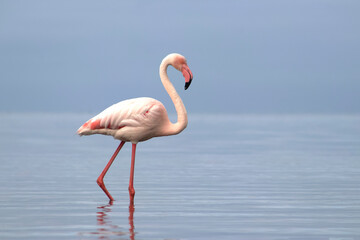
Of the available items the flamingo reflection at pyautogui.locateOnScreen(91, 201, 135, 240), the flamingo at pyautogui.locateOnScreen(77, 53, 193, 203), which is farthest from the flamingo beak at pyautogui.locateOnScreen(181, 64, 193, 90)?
the flamingo reflection at pyautogui.locateOnScreen(91, 201, 135, 240)

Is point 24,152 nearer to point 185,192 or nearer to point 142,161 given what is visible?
point 142,161

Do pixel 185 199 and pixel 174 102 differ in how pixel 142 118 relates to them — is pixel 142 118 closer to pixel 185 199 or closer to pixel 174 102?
pixel 174 102

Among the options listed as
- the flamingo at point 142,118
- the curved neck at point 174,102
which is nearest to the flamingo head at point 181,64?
the flamingo at point 142,118

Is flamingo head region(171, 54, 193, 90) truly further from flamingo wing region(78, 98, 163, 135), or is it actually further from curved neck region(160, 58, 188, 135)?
flamingo wing region(78, 98, 163, 135)

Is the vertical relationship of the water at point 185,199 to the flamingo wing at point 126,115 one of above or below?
below

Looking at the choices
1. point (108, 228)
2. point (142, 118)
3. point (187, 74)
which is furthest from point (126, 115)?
point (108, 228)

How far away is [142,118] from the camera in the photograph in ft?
39.5

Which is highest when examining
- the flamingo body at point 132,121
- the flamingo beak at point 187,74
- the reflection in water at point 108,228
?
the flamingo beak at point 187,74

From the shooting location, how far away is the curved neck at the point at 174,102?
40.2 feet

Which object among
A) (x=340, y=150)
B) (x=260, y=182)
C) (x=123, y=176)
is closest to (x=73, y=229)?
(x=260, y=182)

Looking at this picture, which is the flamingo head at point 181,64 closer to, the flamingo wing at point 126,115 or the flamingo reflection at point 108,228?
the flamingo wing at point 126,115

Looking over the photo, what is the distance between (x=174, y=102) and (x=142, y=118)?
61cm

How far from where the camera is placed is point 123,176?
17.0 m

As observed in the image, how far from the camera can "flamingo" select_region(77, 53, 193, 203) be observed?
1207 cm
